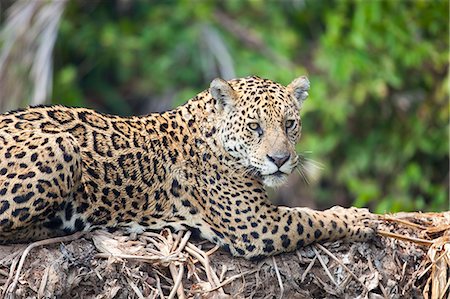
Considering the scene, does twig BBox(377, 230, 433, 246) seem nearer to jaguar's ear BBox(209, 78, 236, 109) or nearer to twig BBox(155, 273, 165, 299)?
jaguar's ear BBox(209, 78, 236, 109)

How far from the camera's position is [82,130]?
8250mm

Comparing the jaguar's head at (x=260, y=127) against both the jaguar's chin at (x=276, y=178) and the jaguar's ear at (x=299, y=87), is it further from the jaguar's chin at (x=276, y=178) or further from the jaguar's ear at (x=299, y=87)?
the jaguar's ear at (x=299, y=87)

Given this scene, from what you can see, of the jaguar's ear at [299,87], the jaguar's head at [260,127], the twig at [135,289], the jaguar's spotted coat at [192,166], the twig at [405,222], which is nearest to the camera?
the twig at [135,289]

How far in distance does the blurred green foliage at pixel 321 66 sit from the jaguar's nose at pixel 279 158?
7.03 meters

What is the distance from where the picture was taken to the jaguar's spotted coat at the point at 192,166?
795 cm

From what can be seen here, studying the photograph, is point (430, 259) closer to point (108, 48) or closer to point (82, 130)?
point (82, 130)

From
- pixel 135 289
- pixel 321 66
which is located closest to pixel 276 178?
pixel 135 289

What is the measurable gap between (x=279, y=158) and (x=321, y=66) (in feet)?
25.7

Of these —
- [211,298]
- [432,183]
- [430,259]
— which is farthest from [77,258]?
[432,183]

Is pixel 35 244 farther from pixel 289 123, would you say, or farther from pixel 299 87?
pixel 299 87

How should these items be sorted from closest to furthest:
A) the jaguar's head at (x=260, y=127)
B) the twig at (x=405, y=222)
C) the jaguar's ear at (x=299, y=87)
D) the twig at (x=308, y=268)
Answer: the twig at (x=308, y=268), the jaguar's head at (x=260, y=127), the twig at (x=405, y=222), the jaguar's ear at (x=299, y=87)

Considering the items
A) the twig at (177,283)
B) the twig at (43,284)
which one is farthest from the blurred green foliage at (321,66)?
the twig at (43,284)

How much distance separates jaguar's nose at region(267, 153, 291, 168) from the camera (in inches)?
324

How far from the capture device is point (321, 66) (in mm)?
15914
